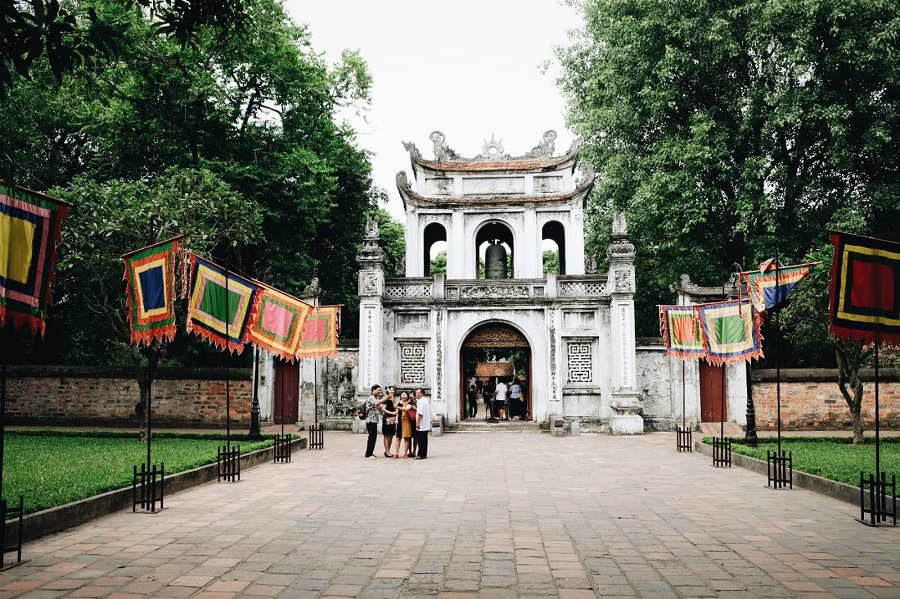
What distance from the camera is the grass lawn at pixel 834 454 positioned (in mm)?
11562

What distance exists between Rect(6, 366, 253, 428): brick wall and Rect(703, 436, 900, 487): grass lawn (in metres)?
15.8

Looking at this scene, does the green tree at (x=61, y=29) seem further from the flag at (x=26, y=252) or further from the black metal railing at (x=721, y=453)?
the black metal railing at (x=721, y=453)

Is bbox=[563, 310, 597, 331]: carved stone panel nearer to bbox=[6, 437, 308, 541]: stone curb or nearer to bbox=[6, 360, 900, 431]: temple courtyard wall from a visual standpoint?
bbox=[6, 360, 900, 431]: temple courtyard wall

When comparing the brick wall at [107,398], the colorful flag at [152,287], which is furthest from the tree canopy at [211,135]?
the colorful flag at [152,287]

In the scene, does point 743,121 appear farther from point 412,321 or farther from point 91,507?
A: point 91,507

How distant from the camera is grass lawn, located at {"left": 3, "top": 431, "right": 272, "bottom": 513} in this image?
9352mm

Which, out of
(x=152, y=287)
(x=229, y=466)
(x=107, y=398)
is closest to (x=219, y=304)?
(x=152, y=287)

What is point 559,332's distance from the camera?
2362cm

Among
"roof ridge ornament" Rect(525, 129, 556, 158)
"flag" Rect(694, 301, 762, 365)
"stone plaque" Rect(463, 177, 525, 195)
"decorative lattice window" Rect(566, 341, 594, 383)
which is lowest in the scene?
"decorative lattice window" Rect(566, 341, 594, 383)

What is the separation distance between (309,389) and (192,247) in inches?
306

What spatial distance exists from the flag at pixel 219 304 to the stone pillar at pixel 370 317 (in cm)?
1035

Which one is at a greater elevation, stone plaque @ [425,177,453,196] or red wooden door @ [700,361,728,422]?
stone plaque @ [425,177,453,196]

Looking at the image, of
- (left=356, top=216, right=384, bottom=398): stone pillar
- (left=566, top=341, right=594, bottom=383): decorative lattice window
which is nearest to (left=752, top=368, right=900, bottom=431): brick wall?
(left=566, top=341, right=594, bottom=383): decorative lattice window

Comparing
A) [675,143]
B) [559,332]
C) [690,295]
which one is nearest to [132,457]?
[559,332]
